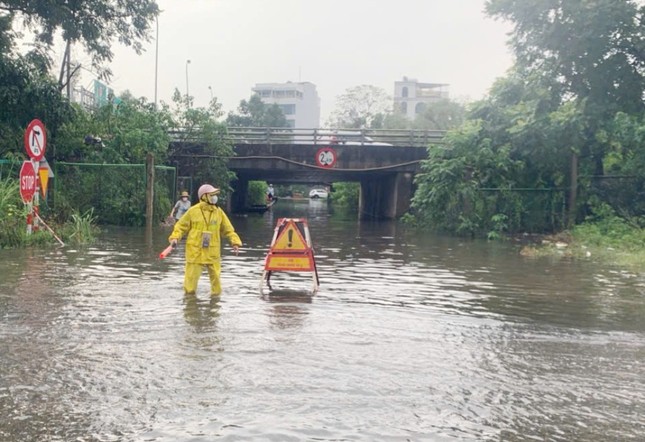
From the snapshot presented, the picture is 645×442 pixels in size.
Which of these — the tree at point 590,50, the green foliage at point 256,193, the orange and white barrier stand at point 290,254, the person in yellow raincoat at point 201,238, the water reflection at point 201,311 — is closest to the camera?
the water reflection at point 201,311

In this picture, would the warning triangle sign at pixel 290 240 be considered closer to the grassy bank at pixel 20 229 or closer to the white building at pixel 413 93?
the grassy bank at pixel 20 229

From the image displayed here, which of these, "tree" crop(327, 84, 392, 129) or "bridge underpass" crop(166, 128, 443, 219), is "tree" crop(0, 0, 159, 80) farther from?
"tree" crop(327, 84, 392, 129)

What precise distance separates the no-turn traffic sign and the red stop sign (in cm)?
22

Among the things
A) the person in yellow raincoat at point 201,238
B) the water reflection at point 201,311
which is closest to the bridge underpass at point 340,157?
the person in yellow raincoat at point 201,238

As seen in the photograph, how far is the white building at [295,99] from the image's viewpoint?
380ft

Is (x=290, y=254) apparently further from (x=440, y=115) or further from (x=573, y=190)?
(x=440, y=115)

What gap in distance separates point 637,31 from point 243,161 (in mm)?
17204

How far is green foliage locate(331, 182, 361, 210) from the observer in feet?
184

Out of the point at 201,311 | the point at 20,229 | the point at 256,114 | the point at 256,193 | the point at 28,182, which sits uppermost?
the point at 256,114

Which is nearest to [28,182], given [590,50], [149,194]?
[149,194]

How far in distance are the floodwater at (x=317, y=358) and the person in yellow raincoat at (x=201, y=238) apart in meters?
0.30

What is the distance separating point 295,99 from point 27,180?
4076 inches

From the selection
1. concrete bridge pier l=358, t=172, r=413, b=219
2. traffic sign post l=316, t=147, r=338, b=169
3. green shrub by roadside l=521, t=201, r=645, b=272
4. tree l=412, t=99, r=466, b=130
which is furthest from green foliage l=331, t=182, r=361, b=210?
green shrub by roadside l=521, t=201, r=645, b=272

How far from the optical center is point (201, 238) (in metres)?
9.50
